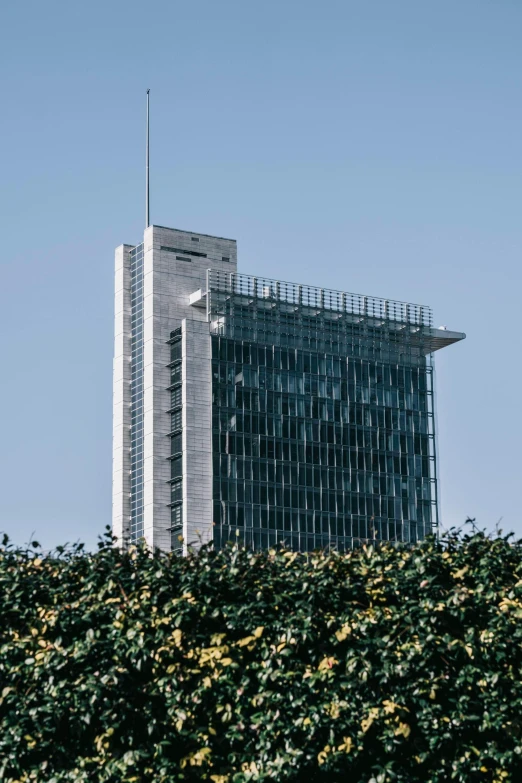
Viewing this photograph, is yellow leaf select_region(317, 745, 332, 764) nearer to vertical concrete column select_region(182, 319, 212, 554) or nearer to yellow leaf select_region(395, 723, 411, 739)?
yellow leaf select_region(395, 723, 411, 739)

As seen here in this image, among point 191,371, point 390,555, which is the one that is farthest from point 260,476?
point 390,555

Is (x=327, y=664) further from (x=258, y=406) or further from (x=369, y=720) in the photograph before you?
(x=258, y=406)

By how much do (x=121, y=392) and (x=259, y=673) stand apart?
358 feet

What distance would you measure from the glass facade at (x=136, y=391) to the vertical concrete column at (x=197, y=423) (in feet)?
16.7

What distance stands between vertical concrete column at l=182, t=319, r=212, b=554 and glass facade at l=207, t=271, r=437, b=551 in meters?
1.01

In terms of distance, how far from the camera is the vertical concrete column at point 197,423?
119 m

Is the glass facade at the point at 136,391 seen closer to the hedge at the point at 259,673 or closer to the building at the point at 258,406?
the building at the point at 258,406

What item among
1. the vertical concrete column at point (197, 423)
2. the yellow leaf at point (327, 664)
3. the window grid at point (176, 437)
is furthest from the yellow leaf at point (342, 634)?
the window grid at point (176, 437)

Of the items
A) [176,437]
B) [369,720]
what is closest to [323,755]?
[369,720]

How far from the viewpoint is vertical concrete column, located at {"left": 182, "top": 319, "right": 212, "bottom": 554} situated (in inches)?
4680

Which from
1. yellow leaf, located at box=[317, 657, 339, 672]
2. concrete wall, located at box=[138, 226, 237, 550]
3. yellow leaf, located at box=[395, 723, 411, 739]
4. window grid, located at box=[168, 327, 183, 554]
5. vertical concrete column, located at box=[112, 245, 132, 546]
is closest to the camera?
yellow leaf, located at box=[395, 723, 411, 739]

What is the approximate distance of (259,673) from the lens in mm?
16469

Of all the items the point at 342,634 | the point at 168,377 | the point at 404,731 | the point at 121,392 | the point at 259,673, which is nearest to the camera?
the point at 404,731

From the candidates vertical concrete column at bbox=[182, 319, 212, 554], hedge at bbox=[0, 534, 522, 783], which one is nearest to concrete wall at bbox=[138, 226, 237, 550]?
vertical concrete column at bbox=[182, 319, 212, 554]
